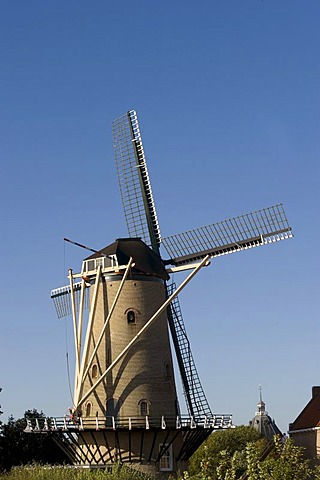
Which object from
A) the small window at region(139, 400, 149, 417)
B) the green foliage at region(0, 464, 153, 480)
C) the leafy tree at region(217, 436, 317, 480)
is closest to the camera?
the leafy tree at region(217, 436, 317, 480)

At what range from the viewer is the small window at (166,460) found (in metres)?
38.4

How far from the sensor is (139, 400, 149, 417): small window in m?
37.7

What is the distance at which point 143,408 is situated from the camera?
37.8 m

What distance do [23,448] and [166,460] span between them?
1817 cm

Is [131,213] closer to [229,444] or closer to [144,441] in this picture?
[144,441]

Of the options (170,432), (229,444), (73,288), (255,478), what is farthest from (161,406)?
(229,444)

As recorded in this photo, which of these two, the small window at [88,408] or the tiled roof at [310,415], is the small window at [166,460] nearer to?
the small window at [88,408]

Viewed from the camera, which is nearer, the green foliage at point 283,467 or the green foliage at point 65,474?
Answer: the green foliage at point 283,467

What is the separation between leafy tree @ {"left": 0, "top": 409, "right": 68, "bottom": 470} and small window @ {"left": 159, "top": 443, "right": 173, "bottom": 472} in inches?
617

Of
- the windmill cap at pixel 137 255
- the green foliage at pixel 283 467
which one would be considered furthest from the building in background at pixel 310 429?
the green foliage at pixel 283 467

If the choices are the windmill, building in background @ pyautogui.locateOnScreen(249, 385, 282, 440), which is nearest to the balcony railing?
the windmill

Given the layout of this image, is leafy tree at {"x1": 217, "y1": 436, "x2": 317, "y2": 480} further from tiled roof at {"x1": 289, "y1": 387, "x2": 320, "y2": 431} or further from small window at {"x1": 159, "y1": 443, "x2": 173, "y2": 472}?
tiled roof at {"x1": 289, "y1": 387, "x2": 320, "y2": 431}

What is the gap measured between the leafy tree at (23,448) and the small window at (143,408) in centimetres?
1693

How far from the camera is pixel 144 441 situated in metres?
37.9
